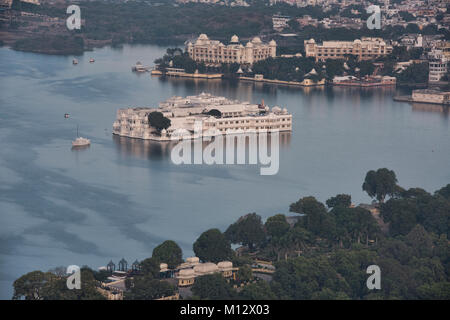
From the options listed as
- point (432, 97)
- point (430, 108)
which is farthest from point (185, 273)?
point (432, 97)

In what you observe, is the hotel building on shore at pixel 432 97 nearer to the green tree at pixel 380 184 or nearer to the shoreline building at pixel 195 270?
the green tree at pixel 380 184

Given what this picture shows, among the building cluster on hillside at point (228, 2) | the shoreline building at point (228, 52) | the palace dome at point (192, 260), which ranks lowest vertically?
the palace dome at point (192, 260)

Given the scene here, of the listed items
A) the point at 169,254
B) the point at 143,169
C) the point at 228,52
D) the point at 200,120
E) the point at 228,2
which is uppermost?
the point at 228,2

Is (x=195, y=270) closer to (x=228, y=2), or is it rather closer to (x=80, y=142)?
(x=80, y=142)

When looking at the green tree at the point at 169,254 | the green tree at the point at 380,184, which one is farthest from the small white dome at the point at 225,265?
the green tree at the point at 380,184

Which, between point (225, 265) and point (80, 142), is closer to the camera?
point (225, 265)

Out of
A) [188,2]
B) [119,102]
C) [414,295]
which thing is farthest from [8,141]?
[188,2]

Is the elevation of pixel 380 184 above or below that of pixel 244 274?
above
